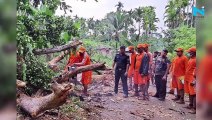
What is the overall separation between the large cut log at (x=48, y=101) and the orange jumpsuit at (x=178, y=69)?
1.92m

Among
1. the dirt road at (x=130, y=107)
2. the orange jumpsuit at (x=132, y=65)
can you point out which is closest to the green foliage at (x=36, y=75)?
the dirt road at (x=130, y=107)

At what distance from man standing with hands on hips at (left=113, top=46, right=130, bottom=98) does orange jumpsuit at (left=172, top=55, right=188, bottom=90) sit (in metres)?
0.76

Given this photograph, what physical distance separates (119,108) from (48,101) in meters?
1.60

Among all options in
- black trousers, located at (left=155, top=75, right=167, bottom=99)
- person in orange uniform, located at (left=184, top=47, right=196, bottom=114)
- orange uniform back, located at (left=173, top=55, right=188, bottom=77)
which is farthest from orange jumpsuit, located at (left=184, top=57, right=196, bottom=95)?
black trousers, located at (left=155, top=75, right=167, bottom=99)

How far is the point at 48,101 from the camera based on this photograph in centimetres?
350

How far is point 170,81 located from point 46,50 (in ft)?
7.57

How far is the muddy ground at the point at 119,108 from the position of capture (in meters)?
4.66

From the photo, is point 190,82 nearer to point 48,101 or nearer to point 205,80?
point 48,101

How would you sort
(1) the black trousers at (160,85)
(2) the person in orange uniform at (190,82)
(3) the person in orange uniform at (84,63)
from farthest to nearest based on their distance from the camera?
1. (3) the person in orange uniform at (84,63)
2. (1) the black trousers at (160,85)
3. (2) the person in orange uniform at (190,82)

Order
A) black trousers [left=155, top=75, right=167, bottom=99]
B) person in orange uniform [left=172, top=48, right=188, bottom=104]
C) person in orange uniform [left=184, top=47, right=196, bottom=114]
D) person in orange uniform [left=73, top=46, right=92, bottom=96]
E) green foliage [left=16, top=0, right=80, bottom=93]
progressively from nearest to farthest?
green foliage [left=16, top=0, right=80, bottom=93]
person in orange uniform [left=184, top=47, right=196, bottom=114]
person in orange uniform [left=172, top=48, right=188, bottom=104]
black trousers [left=155, top=75, right=167, bottom=99]
person in orange uniform [left=73, top=46, right=92, bottom=96]

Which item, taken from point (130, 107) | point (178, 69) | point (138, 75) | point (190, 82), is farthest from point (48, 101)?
point (178, 69)

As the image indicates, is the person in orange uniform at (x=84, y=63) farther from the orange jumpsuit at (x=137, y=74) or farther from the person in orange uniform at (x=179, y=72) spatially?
the person in orange uniform at (x=179, y=72)

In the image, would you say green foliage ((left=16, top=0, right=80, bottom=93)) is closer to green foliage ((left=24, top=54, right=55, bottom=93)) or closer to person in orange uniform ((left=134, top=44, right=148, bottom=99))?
green foliage ((left=24, top=54, right=55, bottom=93))

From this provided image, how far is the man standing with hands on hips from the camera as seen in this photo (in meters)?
4.37
